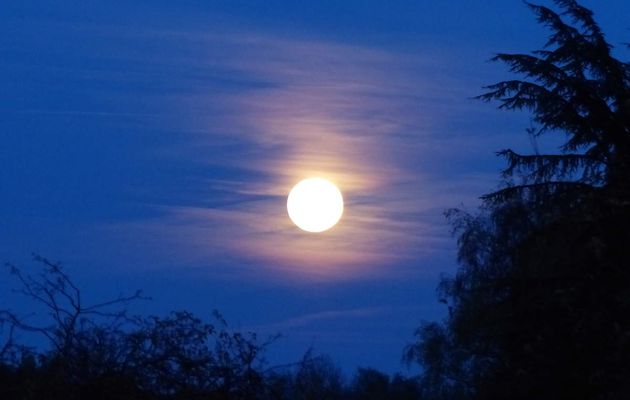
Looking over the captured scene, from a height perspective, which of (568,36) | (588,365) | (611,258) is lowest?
(588,365)

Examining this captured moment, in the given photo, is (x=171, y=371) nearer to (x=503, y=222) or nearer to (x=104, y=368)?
(x=104, y=368)

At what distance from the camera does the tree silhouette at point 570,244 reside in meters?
27.6

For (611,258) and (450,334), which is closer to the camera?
(611,258)

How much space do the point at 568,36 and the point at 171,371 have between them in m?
22.6

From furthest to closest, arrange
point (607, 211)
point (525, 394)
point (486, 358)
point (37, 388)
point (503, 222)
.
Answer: point (486, 358) → point (503, 222) → point (525, 394) → point (607, 211) → point (37, 388)

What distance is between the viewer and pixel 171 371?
11.0 metres

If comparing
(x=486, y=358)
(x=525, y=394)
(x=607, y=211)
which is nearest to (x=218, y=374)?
(x=607, y=211)

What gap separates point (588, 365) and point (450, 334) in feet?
55.0

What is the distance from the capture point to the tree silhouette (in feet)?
90.5

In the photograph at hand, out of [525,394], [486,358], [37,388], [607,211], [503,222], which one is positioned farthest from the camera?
[486,358]

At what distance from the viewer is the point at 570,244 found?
1128 inches

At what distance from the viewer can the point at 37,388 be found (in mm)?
10711

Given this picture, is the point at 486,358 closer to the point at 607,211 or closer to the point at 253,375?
the point at 607,211

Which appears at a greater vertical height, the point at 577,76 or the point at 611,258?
the point at 577,76
